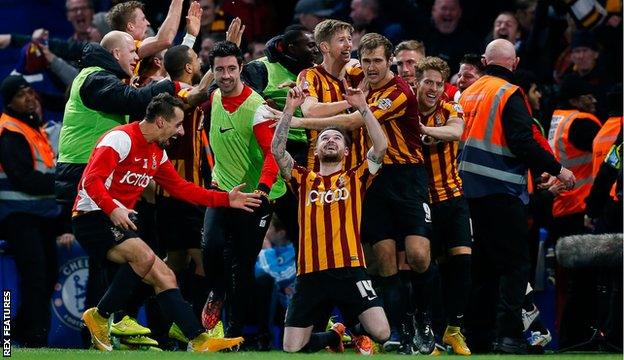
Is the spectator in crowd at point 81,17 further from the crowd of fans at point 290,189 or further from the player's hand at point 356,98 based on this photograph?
the player's hand at point 356,98

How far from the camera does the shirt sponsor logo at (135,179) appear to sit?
39.3 feet

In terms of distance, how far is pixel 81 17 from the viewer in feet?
56.2

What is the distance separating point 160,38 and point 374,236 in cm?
235

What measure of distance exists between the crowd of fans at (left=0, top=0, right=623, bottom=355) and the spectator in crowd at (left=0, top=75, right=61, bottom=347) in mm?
17

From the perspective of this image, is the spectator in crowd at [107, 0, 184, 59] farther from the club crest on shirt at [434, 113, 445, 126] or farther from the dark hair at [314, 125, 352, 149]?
the club crest on shirt at [434, 113, 445, 126]

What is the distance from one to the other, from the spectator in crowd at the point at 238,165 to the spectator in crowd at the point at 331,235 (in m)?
0.56

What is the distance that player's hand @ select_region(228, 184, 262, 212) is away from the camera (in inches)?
472

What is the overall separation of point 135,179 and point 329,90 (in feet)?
5.43

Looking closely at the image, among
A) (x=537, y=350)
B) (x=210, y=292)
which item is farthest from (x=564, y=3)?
(x=210, y=292)

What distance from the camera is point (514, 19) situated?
51.4 ft

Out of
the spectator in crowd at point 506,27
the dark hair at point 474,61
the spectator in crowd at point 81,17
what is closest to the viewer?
the dark hair at point 474,61

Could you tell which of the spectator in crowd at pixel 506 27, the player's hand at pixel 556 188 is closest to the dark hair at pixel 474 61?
the player's hand at pixel 556 188

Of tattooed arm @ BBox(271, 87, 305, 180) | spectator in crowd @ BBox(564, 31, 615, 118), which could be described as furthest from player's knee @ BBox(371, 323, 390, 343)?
spectator in crowd @ BBox(564, 31, 615, 118)

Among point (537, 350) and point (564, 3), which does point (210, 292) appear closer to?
point (537, 350)
